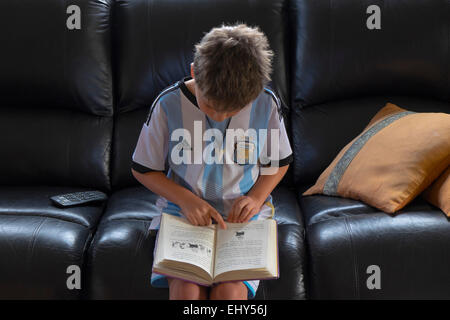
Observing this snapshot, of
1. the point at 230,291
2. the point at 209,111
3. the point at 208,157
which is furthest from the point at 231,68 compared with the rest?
the point at 230,291

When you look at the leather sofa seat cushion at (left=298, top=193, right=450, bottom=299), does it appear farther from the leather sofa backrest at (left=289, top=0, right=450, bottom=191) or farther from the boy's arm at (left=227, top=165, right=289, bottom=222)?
the leather sofa backrest at (left=289, top=0, right=450, bottom=191)

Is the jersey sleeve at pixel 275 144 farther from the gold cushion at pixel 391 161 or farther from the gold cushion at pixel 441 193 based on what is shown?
the gold cushion at pixel 441 193

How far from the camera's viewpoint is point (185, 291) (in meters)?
1.38

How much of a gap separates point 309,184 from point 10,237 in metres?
1.04

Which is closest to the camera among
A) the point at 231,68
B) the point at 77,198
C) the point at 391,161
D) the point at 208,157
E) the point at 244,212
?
the point at 231,68

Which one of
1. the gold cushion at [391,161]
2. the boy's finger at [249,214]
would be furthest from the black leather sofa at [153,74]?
the boy's finger at [249,214]

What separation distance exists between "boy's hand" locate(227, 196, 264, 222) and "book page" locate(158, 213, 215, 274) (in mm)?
71

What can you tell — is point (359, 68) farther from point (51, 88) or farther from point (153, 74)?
point (51, 88)

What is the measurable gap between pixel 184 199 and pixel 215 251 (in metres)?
0.19

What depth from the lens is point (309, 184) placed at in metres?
2.04

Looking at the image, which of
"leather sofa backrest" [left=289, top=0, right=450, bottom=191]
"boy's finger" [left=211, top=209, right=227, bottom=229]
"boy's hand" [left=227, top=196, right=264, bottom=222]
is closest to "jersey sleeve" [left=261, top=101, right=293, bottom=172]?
"boy's hand" [left=227, top=196, right=264, bottom=222]

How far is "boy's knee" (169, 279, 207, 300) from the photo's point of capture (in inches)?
54.1
